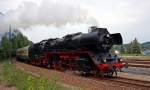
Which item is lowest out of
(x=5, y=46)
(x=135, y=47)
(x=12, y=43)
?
(x=135, y=47)

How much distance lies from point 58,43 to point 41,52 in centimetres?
574

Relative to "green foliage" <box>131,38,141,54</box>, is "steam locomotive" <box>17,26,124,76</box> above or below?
below

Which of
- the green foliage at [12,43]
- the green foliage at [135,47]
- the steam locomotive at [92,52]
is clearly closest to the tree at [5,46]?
the green foliage at [12,43]

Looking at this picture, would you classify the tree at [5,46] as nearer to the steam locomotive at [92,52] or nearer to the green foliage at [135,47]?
the green foliage at [135,47]

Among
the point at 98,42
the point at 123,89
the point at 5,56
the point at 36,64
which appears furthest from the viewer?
the point at 5,56

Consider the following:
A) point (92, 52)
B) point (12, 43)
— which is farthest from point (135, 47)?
point (92, 52)

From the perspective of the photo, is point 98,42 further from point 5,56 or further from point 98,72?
point 5,56

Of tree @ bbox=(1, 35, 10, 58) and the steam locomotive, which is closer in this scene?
the steam locomotive

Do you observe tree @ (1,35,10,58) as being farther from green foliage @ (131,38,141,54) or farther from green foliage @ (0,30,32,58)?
green foliage @ (131,38,141,54)

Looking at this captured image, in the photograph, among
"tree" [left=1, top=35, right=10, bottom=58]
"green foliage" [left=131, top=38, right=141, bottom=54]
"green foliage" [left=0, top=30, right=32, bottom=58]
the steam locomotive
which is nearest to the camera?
the steam locomotive

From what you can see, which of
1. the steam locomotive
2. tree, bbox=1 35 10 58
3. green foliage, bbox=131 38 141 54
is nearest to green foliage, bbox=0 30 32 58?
tree, bbox=1 35 10 58

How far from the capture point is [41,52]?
3172cm

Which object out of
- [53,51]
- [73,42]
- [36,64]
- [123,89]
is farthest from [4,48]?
[123,89]

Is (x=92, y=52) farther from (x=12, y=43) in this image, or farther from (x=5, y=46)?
(x=12, y=43)
